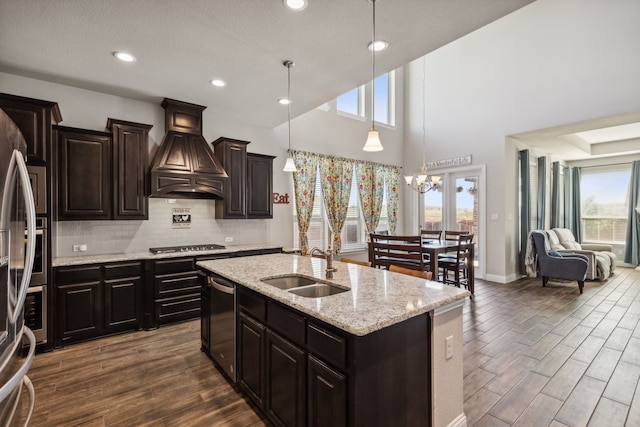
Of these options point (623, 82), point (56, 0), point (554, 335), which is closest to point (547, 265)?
point (554, 335)

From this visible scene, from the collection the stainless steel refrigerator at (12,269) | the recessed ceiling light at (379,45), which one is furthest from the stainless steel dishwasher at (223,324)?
the recessed ceiling light at (379,45)

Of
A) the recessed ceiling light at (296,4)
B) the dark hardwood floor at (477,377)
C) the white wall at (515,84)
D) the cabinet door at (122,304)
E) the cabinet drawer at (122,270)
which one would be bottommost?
the dark hardwood floor at (477,377)

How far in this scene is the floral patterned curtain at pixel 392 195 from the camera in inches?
280

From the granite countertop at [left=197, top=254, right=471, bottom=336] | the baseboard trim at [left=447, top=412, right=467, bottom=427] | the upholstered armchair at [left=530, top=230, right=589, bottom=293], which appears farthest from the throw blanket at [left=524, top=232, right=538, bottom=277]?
the baseboard trim at [left=447, top=412, right=467, bottom=427]

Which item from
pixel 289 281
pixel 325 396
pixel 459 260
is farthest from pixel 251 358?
pixel 459 260

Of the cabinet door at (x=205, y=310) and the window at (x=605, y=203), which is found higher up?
the window at (x=605, y=203)

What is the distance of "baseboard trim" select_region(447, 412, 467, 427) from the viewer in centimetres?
180

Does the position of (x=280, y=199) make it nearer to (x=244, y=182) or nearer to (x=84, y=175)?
(x=244, y=182)

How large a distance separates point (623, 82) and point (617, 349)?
12.8 ft

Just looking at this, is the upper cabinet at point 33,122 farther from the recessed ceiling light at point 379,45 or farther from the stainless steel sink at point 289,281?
the recessed ceiling light at point 379,45

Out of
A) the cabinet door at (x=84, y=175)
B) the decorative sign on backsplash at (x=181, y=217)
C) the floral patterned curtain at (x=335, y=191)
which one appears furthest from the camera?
the floral patterned curtain at (x=335, y=191)

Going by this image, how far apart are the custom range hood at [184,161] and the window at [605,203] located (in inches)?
369

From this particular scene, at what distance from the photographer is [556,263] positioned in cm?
532

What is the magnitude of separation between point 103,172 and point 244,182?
5.81 feet
